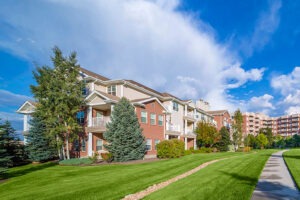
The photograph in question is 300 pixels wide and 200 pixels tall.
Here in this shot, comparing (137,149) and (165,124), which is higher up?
(165,124)

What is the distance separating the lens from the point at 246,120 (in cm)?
10350

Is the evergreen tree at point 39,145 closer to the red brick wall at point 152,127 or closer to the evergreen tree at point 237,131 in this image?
the red brick wall at point 152,127

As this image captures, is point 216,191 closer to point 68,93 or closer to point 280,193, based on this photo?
point 280,193

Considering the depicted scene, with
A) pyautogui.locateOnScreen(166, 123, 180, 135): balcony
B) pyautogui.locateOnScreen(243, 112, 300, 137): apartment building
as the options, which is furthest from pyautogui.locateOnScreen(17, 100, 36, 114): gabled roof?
pyautogui.locateOnScreen(243, 112, 300, 137): apartment building

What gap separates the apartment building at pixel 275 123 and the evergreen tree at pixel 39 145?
316ft

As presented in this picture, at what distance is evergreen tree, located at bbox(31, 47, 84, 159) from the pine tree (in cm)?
391

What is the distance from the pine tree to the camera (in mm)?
20694

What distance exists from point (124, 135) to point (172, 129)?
12911 millimetres

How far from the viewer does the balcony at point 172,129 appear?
100ft

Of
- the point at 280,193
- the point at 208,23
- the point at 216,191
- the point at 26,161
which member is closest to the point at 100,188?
the point at 216,191

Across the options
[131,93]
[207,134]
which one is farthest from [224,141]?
[131,93]

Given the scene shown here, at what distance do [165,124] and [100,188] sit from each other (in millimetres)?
20387

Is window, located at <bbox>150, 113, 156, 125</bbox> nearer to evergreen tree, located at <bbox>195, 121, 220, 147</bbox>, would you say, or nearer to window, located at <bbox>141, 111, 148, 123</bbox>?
A: window, located at <bbox>141, 111, 148, 123</bbox>

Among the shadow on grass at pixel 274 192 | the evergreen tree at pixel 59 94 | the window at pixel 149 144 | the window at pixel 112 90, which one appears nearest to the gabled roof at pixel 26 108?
the evergreen tree at pixel 59 94
